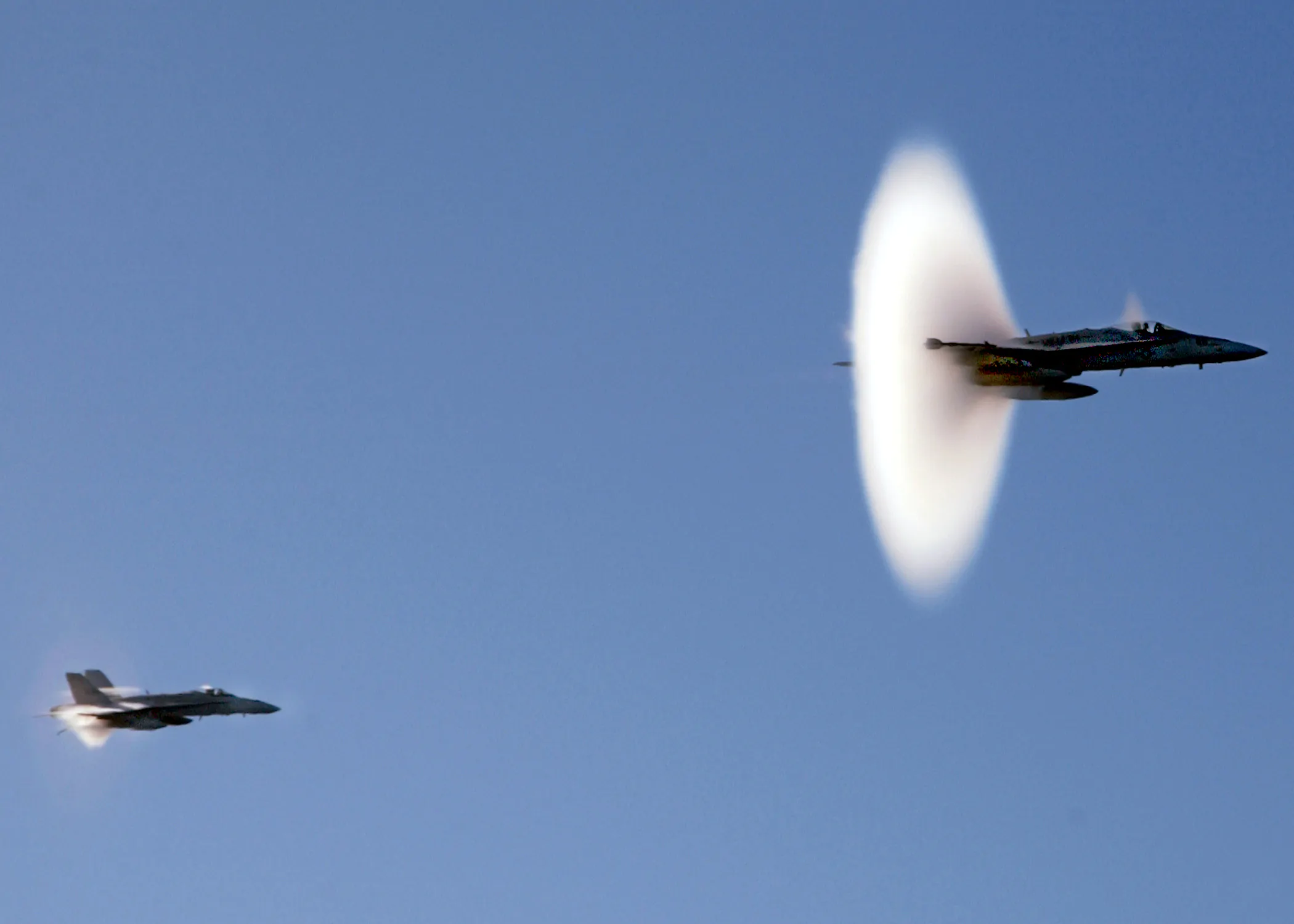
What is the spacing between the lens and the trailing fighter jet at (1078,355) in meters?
156

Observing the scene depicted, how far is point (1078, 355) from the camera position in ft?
513

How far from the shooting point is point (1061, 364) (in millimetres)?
156500

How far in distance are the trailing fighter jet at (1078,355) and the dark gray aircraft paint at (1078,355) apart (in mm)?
42

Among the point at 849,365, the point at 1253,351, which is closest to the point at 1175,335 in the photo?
the point at 1253,351

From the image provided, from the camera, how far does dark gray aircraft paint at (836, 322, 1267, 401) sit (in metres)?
156

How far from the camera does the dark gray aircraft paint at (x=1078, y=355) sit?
156m

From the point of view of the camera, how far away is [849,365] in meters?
154

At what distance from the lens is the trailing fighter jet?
513 ft

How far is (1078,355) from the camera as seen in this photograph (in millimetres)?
156250

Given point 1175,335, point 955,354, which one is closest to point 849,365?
point 955,354

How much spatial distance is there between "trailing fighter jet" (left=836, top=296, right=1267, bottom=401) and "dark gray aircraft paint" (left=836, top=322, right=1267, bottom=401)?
42 mm

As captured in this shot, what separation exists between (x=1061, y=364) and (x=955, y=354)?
→ 7152mm

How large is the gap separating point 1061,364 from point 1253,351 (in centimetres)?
1339

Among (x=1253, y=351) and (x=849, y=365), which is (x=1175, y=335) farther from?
(x=849, y=365)
